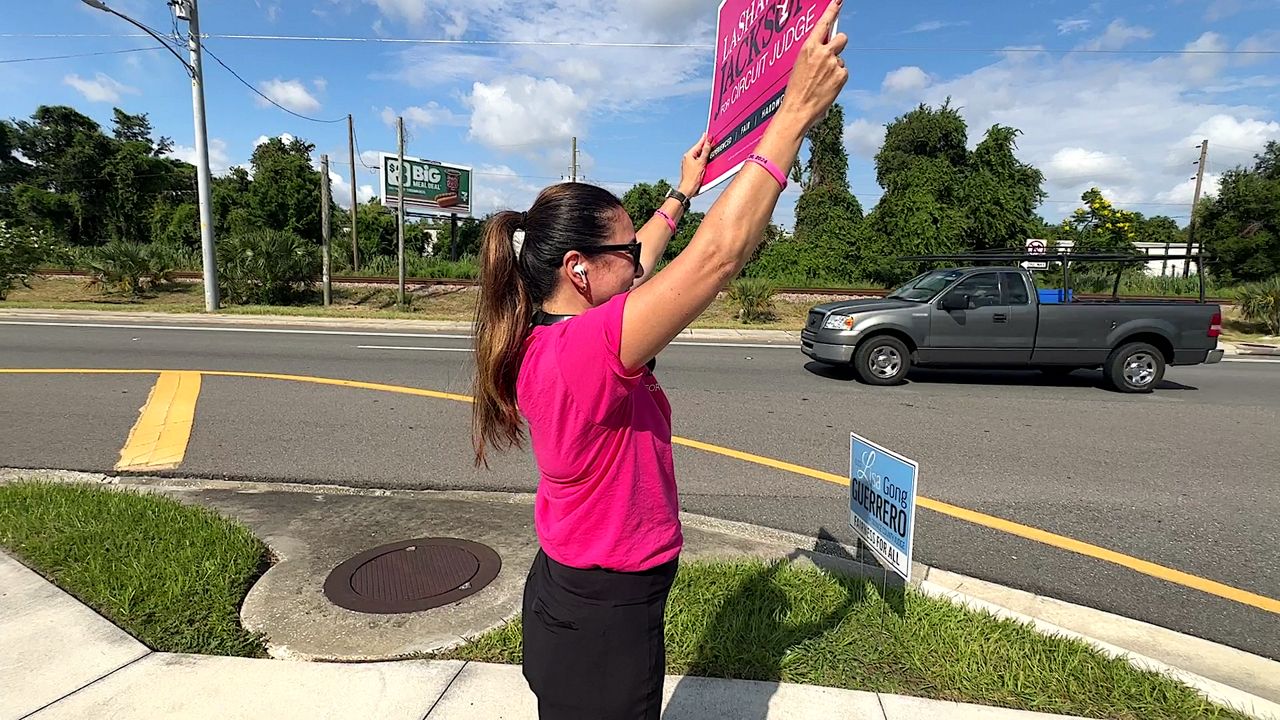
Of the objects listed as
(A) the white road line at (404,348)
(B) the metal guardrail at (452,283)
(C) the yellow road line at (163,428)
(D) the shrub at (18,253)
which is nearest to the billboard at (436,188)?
→ (B) the metal guardrail at (452,283)

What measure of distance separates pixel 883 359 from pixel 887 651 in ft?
22.0

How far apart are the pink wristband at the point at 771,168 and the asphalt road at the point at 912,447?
3237mm

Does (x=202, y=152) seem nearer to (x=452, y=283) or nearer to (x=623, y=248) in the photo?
(x=452, y=283)

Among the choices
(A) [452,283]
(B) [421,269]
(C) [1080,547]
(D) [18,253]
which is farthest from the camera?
(B) [421,269]

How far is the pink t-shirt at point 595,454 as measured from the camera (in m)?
1.23

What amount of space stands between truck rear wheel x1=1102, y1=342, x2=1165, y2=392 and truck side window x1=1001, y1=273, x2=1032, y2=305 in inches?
54.2

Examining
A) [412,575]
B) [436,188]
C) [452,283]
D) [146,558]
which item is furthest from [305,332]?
[436,188]

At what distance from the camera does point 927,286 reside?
9656 mm

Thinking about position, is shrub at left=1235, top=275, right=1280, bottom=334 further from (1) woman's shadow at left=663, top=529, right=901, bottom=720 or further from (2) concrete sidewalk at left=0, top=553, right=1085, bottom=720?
(2) concrete sidewalk at left=0, top=553, right=1085, bottom=720

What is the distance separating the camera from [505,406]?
61.1 inches

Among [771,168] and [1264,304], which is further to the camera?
[1264,304]

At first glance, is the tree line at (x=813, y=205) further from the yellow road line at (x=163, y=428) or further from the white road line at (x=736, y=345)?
the yellow road line at (x=163, y=428)

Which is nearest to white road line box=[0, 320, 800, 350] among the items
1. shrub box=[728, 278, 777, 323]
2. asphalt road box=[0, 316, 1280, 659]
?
asphalt road box=[0, 316, 1280, 659]

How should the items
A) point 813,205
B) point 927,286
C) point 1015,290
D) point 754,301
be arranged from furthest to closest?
point 813,205 → point 754,301 → point 927,286 → point 1015,290
